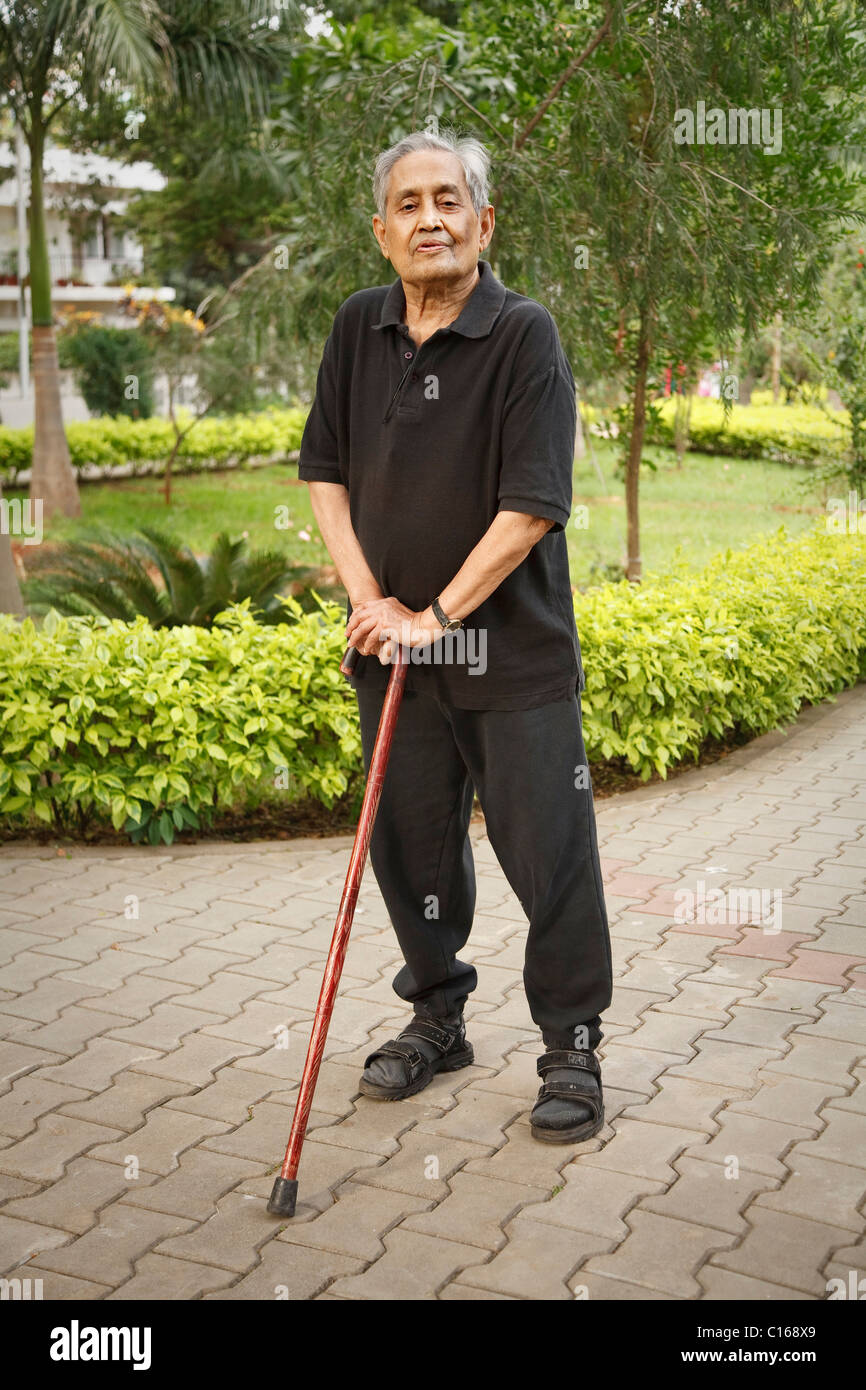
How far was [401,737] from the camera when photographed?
3.35m

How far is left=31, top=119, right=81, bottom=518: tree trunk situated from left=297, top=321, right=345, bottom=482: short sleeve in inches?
536

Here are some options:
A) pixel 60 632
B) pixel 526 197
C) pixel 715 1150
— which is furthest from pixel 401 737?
pixel 526 197

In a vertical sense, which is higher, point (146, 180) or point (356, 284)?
point (146, 180)

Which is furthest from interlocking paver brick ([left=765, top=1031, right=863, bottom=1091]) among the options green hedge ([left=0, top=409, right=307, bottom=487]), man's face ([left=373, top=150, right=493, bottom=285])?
green hedge ([left=0, top=409, right=307, bottom=487])

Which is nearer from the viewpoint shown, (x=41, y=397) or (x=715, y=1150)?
(x=715, y=1150)

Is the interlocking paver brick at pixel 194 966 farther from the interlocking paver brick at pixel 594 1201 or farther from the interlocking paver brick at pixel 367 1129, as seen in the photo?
the interlocking paver brick at pixel 594 1201

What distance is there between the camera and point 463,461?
306 cm

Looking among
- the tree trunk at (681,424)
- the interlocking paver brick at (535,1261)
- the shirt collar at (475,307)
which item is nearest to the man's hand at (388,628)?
the shirt collar at (475,307)

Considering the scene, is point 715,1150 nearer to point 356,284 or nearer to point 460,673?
point 460,673

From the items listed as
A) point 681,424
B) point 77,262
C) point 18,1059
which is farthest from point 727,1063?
point 77,262

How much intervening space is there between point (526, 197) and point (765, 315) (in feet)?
4.89

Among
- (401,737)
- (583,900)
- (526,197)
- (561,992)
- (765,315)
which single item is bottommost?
(561,992)

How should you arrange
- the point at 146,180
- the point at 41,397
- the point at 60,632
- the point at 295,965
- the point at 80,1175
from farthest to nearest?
the point at 146,180, the point at 41,397, the point at 60,632, the point at 295,965, the point at 80,1175

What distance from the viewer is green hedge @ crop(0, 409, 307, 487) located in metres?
19.0
